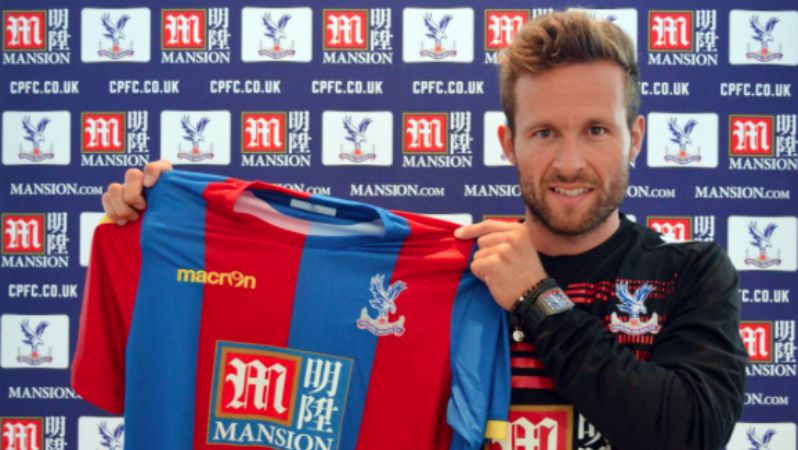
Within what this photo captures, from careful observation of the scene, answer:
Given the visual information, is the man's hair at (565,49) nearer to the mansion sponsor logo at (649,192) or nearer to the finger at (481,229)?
the finger at (481,229)

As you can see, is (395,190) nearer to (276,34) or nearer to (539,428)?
(276,34)

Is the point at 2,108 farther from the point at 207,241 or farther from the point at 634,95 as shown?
the point at 634,95

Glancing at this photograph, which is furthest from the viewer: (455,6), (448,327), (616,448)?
(455,6)

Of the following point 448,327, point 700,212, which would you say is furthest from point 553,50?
point 700,212

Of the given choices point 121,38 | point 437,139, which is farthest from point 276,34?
point 437,139

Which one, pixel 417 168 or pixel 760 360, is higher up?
pixel 417 168

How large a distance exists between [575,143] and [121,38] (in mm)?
1937

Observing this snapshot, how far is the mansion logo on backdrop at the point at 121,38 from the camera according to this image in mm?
2451

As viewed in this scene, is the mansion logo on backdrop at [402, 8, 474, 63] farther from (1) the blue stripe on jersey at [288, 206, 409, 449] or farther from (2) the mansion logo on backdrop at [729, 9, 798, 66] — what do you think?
(1) the blue stripe on jersey at [288, 206, 409, 449]

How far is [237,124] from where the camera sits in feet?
7.97

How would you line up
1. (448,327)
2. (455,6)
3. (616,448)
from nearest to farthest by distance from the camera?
(616,448) → (448,327) → (455,6)

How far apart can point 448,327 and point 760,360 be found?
5.62 feet

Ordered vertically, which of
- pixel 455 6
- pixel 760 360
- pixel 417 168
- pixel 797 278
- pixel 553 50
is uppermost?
pixel 455 6

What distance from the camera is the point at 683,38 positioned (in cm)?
243
